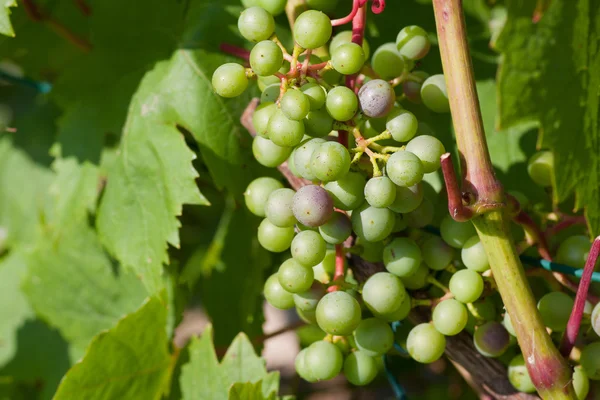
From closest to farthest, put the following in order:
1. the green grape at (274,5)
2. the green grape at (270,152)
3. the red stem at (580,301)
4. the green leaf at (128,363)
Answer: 1. the red stem at (580,301)
2. the green grape at (270,152)
3. the green grape at (274,5)
4. the green leaf at (128,363)

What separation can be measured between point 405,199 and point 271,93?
Answer: 33 centimetres

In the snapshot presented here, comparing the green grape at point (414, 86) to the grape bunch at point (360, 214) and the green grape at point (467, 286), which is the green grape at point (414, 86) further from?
the green grape at point (467, 286)

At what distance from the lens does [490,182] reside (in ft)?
3.43

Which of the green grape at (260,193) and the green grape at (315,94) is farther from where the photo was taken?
the green grape at (260,193)

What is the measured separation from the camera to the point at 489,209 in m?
Answer: 1.04

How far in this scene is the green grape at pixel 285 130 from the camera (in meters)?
1.09

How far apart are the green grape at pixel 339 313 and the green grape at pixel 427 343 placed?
124 millimetres

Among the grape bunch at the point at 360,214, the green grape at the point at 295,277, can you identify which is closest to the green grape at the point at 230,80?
the grape bunch at the point at 360,214

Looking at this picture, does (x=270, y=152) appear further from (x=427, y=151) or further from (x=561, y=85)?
(x=561, y=85)

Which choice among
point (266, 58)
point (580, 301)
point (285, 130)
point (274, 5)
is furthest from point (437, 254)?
point (274, 5)

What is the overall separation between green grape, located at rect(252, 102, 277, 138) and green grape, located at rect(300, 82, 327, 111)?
74mm

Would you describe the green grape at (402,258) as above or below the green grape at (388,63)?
below

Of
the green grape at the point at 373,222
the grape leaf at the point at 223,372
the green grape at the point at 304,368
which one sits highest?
the green grape at the point at 373,222

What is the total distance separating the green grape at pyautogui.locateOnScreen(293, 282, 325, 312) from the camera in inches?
46.6
